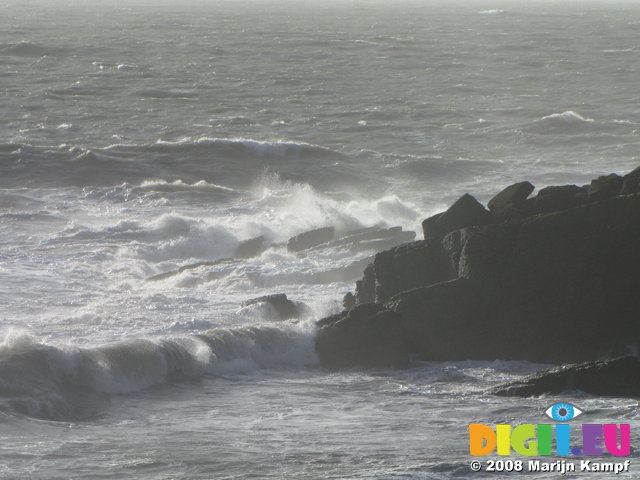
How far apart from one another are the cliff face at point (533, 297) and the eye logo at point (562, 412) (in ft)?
8.64

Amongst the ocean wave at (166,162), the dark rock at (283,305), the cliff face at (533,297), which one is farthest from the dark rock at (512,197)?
the ocean wave at (166,162)

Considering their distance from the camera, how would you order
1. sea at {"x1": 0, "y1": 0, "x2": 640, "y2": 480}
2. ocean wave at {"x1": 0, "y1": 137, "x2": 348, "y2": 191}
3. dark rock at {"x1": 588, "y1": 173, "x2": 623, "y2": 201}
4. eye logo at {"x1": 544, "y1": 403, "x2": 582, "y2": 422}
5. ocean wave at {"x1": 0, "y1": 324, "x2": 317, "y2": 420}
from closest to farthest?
sea at {"x1": 0, "y1": 0, "x2": 640, "y2": 480} → eye logo at {"x1": 544, "y1": 403, "x2": 582, "y2": 422} → ocean wave at {"x1": 0, "y1": 324, "x2": 317, "y2": 420} → dark rock at {"x1": 588, "y1": 173, "x2": 623, "y2": 201} → ocean wave at {"x1": 0, "y1": 137, "x2": 348, "y2": 191}

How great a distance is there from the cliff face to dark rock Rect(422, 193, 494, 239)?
118 centimetres

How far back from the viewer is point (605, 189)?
19516 millimetres

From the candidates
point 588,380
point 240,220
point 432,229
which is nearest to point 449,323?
point 432,229

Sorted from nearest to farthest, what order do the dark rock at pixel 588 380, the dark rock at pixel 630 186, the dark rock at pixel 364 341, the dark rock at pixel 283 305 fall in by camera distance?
1. the dark rock at pixel 588 380
2. the dark rock at pixel 364 341
3. the dark rock at pixel 630 186
4. the dark rock at pixel 283 305

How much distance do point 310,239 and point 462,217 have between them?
8.59 meters

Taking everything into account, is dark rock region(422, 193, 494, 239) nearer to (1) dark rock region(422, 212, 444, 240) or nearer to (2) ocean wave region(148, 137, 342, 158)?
(1) dark rock region(422, 212, 444, 240)

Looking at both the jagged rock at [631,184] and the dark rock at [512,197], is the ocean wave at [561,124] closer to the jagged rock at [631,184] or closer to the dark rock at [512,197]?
the dark rock at [512,197]

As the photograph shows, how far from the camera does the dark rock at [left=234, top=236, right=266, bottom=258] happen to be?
1097 inches

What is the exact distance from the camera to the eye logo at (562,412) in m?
14.5

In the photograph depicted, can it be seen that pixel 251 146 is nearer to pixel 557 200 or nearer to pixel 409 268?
pixel 409 268

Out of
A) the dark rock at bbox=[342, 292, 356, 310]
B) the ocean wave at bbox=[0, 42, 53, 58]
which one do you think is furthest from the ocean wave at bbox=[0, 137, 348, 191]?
the ocean wave at bbox=[0, 42, 53, 58]

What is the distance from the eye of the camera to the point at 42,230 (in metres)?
29.5
